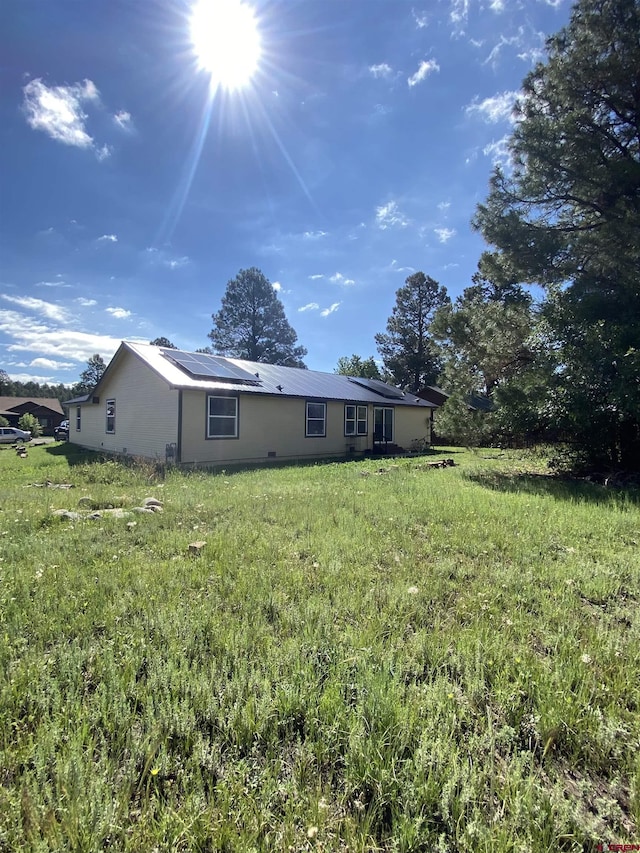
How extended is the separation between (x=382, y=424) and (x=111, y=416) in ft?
40.5

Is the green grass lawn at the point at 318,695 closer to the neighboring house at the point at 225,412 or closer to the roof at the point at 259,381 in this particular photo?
the neighboring house at the point at 225,412

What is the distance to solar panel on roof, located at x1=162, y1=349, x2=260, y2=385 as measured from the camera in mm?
13453

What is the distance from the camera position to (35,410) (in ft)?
155

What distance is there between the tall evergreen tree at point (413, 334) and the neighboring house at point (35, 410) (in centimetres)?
3860

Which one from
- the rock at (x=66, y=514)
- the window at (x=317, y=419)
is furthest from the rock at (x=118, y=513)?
the window at (x=317, y=419)

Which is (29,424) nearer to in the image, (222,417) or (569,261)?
(222,417)

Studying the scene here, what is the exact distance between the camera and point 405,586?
3355 mm

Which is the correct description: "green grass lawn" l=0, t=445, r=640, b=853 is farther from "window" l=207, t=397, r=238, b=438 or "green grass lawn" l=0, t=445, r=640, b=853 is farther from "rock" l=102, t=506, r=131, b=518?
"window" l=207, t=397, r=238, b=438

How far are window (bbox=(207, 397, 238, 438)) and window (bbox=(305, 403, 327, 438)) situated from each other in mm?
3382

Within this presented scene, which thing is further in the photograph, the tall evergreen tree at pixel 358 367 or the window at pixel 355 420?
the tall evergreen tree at pixel 358 367

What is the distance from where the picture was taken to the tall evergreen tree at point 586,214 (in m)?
8.49

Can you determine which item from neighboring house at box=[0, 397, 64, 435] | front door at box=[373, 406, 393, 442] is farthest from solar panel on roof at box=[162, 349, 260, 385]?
neighboring house at box=[0, 397, 64, 435]

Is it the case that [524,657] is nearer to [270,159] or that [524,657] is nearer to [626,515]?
[626,515]

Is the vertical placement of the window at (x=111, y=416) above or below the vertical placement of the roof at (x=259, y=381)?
below
